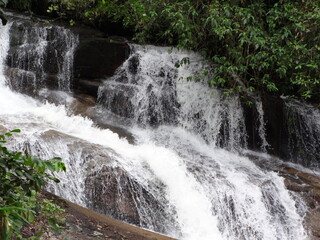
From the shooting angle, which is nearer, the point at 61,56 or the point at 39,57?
the point at 39,57

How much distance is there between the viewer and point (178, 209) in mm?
5660

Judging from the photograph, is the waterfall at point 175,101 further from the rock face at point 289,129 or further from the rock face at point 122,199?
the rock face at point 122,199

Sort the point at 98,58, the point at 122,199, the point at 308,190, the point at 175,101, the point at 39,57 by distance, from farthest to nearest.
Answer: the point at 98,58 < the point at 39,57 < the point at 175,101 < the point at 308,190 < the point at 122,199

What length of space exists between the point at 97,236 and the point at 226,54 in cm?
633

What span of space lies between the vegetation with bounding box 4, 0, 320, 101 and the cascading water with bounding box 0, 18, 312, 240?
83cm

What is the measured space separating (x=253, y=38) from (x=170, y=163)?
3.65 metres

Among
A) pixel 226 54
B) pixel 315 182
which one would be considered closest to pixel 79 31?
pixel 226 54

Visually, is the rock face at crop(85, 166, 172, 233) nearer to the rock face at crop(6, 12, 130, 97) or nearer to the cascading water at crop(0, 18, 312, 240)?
the cascading water at crop(0, 18, 312, 240)

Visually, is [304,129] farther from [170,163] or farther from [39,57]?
[39,57]

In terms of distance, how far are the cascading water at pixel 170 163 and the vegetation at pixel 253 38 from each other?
834 millimetres

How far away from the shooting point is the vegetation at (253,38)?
25.8 feet

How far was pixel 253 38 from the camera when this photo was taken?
303 inches

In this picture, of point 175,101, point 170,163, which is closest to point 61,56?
point 175,101

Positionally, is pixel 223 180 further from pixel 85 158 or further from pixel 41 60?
pixel 41 60
